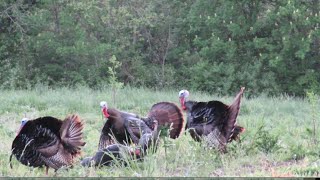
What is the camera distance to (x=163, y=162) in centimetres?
598

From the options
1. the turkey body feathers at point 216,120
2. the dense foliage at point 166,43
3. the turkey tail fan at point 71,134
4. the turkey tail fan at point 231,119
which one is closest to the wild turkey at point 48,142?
the turkey tail fan at point 71,134

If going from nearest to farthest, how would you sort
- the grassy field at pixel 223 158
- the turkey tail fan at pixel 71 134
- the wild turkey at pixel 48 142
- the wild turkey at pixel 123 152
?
the grassy field at pixel 223 158
the wild turkey at pixel 123 152
the wild turkey at pixel 48 142
the turkey tail fan at pixel 71 134

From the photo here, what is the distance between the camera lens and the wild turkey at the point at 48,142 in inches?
241

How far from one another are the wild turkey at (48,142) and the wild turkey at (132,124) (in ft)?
1.18

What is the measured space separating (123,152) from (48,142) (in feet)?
2.94

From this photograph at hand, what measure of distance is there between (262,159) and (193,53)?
1557 centimetres

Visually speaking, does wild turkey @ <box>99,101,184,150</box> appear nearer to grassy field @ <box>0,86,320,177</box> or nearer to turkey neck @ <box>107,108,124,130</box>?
turkey neck @ <box>107,108,124,130</box>

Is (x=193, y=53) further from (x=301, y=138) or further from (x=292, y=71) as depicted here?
(x=301, y=138)

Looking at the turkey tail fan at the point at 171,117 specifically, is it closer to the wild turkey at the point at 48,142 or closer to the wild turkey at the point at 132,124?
the wild turkey at the point at 132,124

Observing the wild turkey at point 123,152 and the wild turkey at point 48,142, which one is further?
the wild turkey at point 48,142

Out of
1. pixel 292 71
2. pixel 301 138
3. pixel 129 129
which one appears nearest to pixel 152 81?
pixel 292 71

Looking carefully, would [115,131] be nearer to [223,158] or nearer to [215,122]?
[215,122]

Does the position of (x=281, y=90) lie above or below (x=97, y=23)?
below

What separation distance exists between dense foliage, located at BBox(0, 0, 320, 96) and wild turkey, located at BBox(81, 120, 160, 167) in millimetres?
12844
